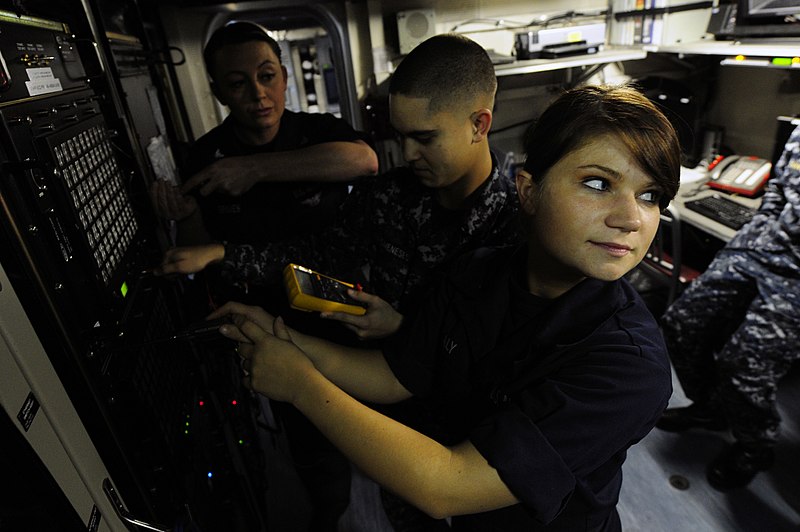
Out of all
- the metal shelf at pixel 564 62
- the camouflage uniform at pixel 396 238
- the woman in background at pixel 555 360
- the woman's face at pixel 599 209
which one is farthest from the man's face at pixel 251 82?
the metal shelf at pixel 564 62

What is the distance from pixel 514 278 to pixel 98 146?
844 mm

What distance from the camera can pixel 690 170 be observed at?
3068 mm

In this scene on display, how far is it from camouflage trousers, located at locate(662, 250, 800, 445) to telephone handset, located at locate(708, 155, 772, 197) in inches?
30.0

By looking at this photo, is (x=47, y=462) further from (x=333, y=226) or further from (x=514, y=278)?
(x=333, y=226)

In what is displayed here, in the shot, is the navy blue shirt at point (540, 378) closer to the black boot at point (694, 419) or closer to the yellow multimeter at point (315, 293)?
the yellow multimeter at point (315, 293)

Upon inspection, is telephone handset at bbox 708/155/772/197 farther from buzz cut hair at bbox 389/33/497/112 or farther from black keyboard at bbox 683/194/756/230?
buzz cut hair at bbox 389/33/497/112

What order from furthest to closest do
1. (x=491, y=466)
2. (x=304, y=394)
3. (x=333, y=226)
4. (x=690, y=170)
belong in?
(x=690, y=170) < (x=333, y=226) < (x=304, y=394) < (x=491, y=466)

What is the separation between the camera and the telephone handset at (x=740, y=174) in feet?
8.36

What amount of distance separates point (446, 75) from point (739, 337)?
65.7 inches

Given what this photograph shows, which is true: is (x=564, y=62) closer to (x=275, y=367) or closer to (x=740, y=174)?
(x=740, y=174)

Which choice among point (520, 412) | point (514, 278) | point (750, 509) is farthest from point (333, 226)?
point (750, 509)

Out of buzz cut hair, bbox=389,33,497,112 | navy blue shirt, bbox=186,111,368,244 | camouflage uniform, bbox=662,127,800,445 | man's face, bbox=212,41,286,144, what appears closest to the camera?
buzz cut hair, bbox=389,33,497,112

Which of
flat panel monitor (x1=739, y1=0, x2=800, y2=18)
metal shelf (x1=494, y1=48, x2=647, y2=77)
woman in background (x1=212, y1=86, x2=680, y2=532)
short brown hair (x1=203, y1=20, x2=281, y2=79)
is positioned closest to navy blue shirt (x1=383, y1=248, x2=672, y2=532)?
woman in background (x1=212, y1=86, x2=680, y2=532)

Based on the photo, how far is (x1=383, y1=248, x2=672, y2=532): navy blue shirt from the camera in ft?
2.21
